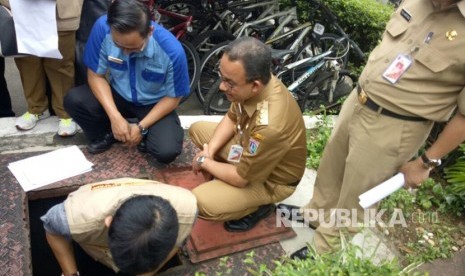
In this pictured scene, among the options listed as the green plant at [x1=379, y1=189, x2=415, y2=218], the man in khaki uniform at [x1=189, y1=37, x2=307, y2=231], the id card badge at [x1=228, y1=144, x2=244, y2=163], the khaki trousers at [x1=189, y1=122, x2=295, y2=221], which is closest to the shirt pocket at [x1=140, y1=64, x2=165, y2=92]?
the man in khaki uniform at [x1=189, y1=37, x2=307, y2=231]

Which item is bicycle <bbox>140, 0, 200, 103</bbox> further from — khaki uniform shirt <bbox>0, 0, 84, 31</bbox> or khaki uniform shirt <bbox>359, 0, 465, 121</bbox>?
khaki uniform shirt <bbox>359, 0, 465, 121</bbox>

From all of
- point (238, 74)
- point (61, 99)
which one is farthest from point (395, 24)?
point (61, 99)

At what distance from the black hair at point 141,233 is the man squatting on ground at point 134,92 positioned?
4.17 ft

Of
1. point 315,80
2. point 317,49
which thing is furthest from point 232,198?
point 317,49

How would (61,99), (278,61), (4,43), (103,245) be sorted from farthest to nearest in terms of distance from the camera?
1. (278,61)
2. (61,99)
3. (4,43)
4. (103,245)

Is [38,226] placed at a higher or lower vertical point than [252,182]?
lower

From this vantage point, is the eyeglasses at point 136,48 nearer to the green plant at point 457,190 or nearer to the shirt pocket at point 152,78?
the shirt pocket at point 152,78

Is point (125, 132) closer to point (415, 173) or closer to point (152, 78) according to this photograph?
point (152, 78)

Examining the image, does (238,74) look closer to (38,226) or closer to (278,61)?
(38,226)

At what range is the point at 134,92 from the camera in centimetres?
313

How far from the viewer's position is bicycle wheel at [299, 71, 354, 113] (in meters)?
A: 5.09

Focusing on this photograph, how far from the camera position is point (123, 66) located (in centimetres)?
302

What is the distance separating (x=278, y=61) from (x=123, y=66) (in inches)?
95.0

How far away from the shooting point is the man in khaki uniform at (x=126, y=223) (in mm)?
1735
